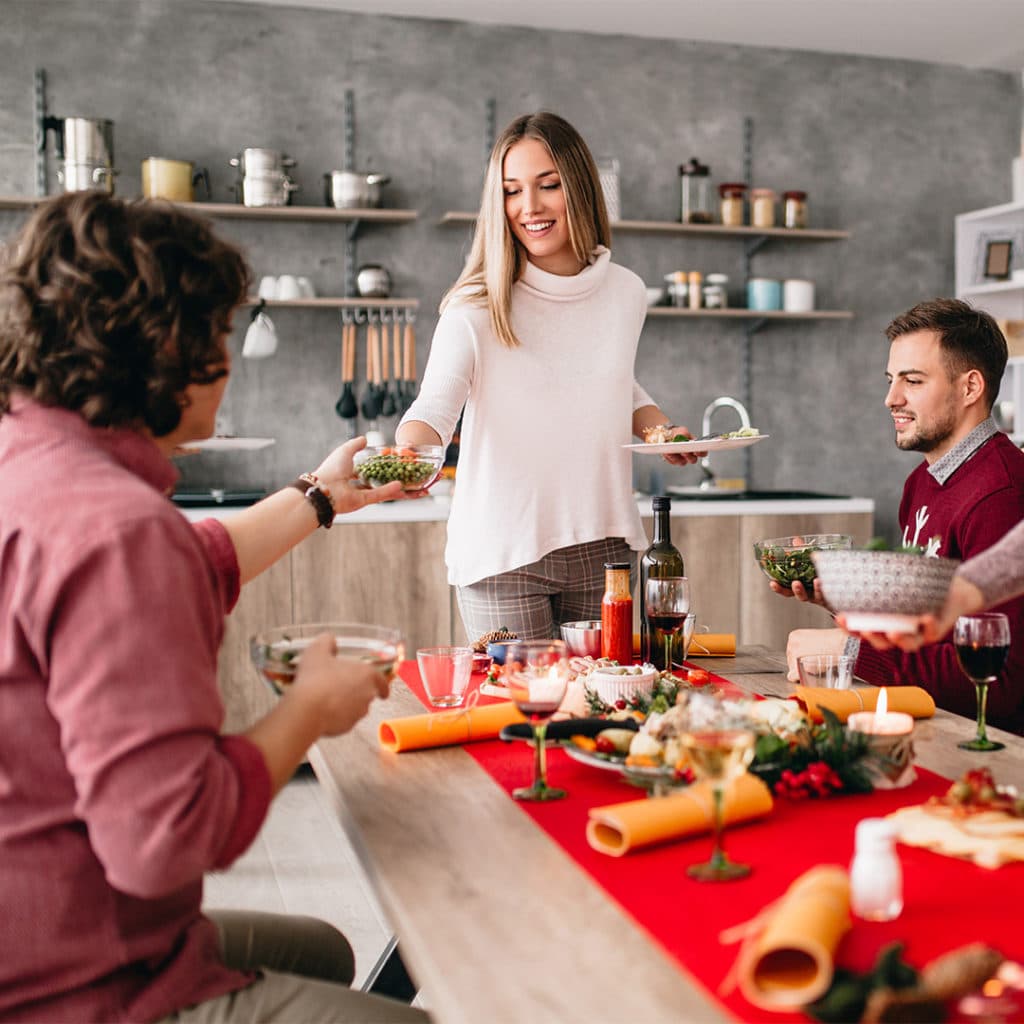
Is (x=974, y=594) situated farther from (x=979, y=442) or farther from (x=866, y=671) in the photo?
(x=979, y=442)

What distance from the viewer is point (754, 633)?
173 inches

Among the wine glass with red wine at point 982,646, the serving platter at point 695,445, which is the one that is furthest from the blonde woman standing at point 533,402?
the wine glass with red wine at point 982,646

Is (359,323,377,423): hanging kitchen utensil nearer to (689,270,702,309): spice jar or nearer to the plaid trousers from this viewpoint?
(689,270,702,309): spice jar

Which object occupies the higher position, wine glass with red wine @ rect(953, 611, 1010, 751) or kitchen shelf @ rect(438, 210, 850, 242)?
kitchen shelf @ rect(438, 210, 850, 242)

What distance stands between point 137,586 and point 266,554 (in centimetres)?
65

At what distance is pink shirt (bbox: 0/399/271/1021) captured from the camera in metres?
0.96

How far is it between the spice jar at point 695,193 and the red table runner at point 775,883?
3.67 m

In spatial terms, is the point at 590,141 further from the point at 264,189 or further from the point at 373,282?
the point at 264,189

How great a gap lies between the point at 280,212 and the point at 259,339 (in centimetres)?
47

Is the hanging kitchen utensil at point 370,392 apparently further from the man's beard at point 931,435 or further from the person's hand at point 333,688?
the person's hand at point 333,688

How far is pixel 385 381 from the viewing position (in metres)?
4.58

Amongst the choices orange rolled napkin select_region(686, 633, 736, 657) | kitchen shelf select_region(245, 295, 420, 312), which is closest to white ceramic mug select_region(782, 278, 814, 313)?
kitchen shelf select_region(245, 295, 420, 312)

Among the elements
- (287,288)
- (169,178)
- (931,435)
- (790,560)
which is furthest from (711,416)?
(790,560)

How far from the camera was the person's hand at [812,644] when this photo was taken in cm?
193
